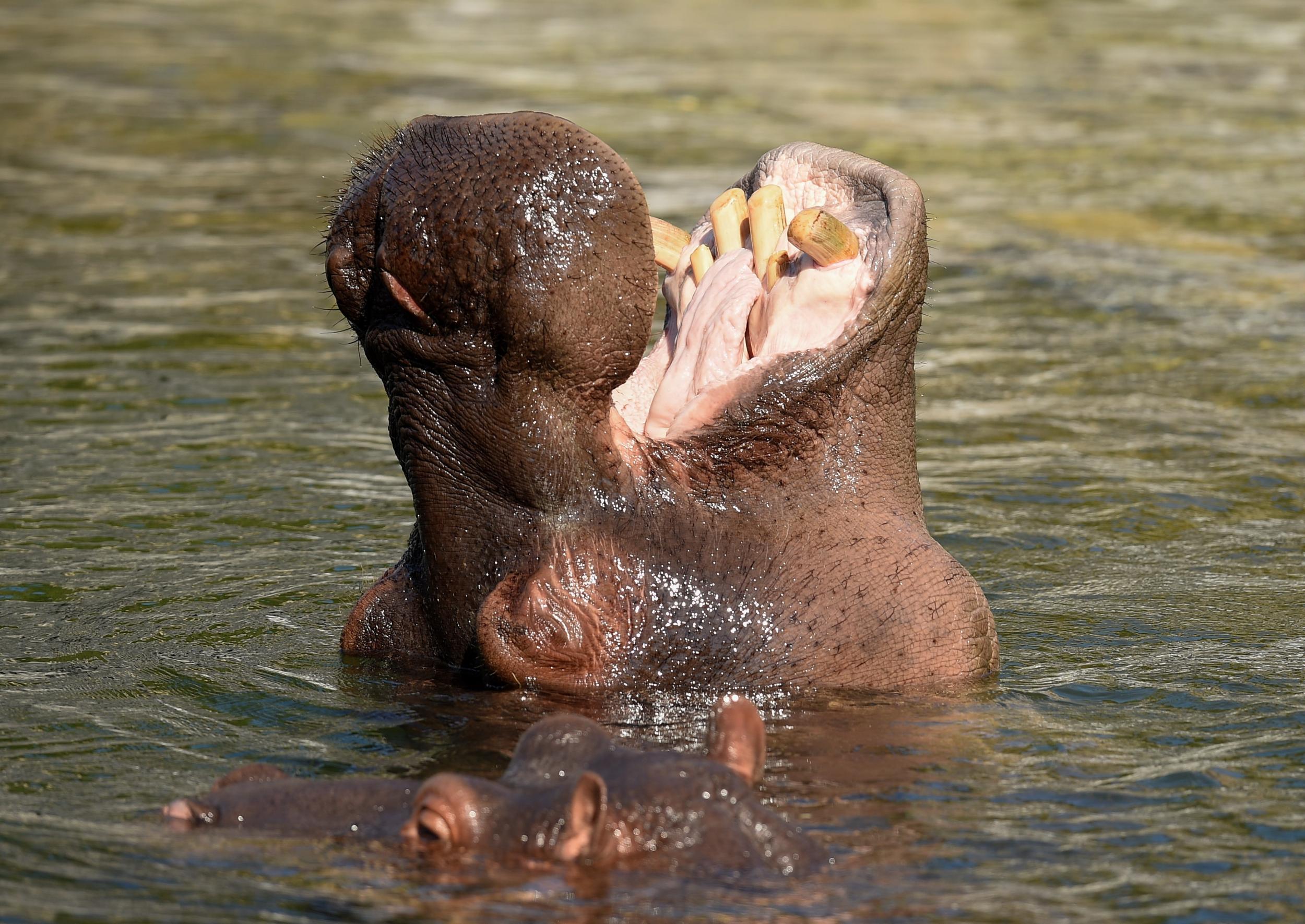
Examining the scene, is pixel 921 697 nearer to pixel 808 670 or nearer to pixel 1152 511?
pixel 808 670

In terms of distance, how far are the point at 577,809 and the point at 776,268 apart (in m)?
2.23

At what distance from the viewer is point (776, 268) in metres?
5.88

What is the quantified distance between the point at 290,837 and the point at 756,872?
108 centimetres

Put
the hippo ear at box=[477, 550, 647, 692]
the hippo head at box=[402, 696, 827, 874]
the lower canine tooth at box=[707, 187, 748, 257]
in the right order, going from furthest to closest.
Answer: the lower canine tooth at box=[707, 187, 748, 257] → the hippo ear at box=[477, 550, 647, 692] → the hippo head at box=[402, 696, 827, 874]

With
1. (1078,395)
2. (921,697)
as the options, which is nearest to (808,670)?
(921,697)

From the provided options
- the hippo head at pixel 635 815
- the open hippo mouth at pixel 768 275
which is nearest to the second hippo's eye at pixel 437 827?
the hippo head at pixel 635 815

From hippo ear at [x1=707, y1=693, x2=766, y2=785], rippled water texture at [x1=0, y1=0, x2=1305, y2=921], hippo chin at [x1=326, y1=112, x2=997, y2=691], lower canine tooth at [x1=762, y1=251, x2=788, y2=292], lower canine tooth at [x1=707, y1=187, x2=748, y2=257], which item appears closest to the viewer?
hippo ear at [x1=707, y1=693, x2=766, y2=785]

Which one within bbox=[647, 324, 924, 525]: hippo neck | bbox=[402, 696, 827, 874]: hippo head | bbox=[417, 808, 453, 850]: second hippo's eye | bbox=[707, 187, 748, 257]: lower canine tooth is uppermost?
bbox=[707, 187, 748, 257]: lower canine tooth

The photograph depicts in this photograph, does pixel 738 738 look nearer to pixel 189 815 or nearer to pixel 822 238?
pixel 189 815

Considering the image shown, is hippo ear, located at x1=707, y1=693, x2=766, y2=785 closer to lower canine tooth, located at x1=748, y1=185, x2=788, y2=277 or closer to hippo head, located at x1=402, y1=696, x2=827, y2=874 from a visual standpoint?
hippo head, located at x1=402, y1=696, x2=827, y2=874

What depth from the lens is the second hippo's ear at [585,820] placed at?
4066 millimetres

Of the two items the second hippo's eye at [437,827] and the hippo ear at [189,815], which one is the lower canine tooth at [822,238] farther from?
the hippo ear at [189,815]

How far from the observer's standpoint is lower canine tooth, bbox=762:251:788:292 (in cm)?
586

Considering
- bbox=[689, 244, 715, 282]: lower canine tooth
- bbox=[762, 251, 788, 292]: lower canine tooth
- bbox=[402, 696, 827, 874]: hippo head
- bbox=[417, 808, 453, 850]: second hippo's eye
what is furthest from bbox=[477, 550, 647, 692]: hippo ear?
bbox=[689, 244, 715, 282]: lower canine tooth
